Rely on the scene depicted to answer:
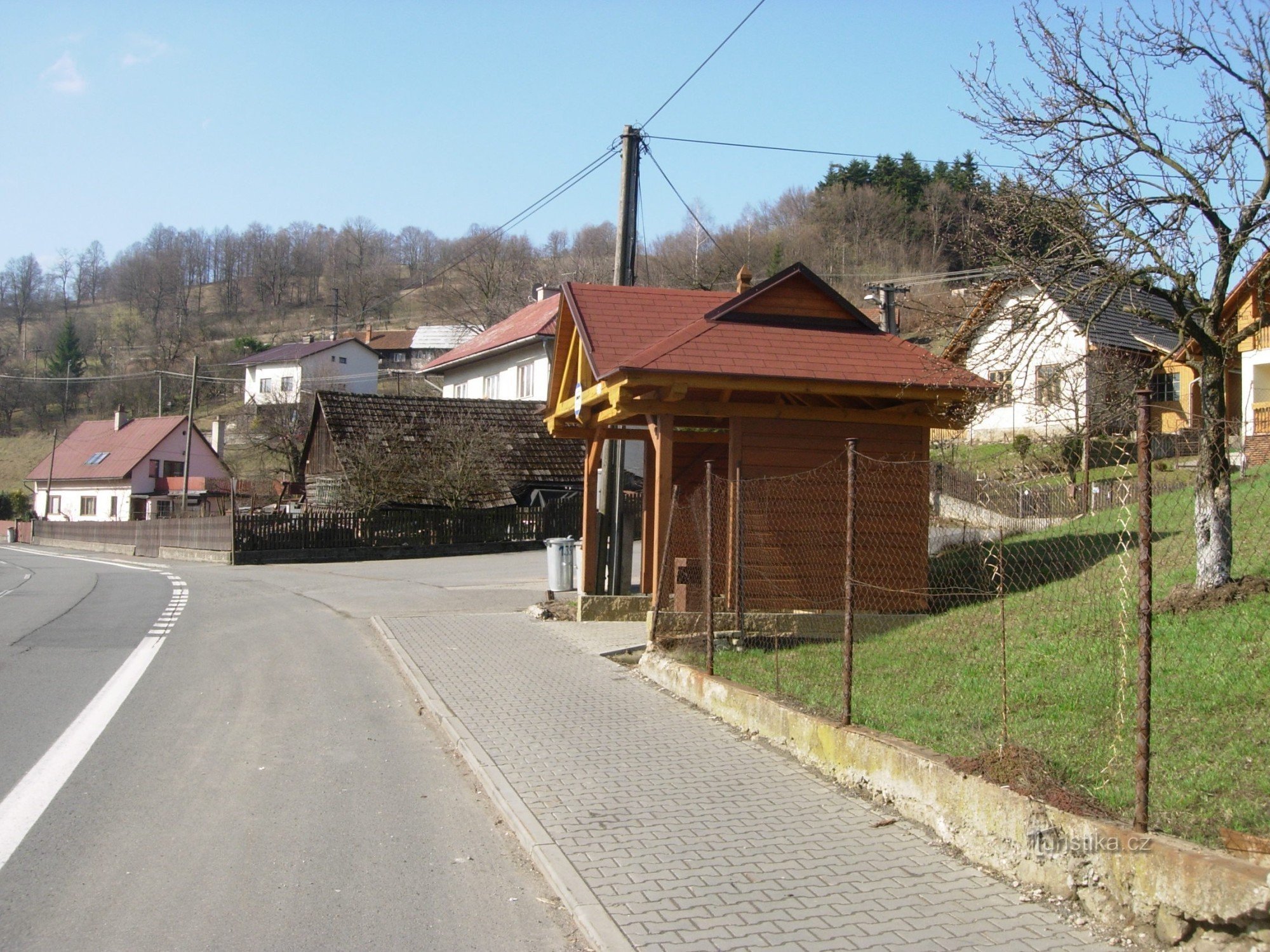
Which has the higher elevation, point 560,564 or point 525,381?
point 525,381

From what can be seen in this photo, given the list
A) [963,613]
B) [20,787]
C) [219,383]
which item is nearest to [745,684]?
[963,613]

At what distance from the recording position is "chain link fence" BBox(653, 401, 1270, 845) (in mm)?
5406

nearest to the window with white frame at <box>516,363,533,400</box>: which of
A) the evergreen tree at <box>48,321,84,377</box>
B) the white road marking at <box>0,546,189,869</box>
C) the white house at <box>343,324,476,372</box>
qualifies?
the white road marking at <box>0,546,189,869</box>

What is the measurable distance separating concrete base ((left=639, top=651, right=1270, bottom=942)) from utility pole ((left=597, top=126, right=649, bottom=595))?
865 centimetres

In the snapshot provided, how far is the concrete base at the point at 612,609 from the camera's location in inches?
589

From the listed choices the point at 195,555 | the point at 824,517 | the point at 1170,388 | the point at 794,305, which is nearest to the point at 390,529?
the point at 195,555

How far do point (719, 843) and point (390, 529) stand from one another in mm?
29590

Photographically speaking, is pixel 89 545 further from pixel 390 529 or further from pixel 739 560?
pixel 739 560

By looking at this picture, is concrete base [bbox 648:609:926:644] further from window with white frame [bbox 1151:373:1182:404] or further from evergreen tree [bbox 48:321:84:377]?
evergreen tree [bbox 48:321:84:377]

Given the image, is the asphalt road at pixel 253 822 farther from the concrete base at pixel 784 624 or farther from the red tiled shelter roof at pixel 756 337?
the red tiled shelter roof at pixel 756 337

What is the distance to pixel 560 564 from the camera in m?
18.0

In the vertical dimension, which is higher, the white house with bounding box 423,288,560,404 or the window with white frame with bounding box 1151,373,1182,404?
the white house with bounding box 423,288,560,404

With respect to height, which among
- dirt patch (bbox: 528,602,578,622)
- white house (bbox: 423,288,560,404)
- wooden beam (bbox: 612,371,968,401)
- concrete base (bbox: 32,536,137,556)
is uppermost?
white house (bbox: 423,288,560,404)

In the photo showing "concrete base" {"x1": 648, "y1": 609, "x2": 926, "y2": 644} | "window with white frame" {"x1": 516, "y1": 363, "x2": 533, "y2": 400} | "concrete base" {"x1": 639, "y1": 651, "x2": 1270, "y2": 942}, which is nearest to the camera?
"concrete base" {"x1": 639, "y1": 651, "x2": 1270, "y2": 942}
